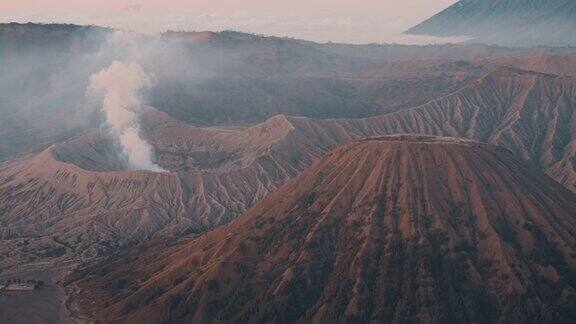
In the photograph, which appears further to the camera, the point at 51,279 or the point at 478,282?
the point at 51,279

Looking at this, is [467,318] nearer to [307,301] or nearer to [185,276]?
[307,301]

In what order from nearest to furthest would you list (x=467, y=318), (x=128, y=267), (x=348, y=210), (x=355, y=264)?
(x=467, y=318), (x=355, y=264), (x=348, y=210), (x=128, y=267)

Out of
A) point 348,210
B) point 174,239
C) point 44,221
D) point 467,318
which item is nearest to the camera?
point 467,318

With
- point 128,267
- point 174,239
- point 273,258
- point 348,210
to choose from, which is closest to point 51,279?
point 128,267

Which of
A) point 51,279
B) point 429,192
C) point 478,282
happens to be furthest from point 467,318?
point 51,279

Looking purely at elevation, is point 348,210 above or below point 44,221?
above

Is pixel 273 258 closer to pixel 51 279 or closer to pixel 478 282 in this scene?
pixel 478 282
